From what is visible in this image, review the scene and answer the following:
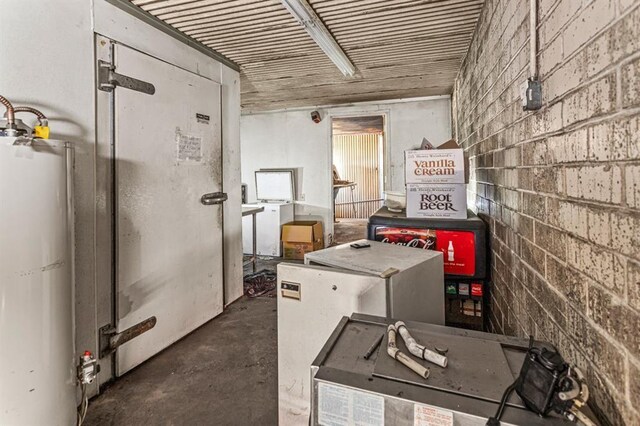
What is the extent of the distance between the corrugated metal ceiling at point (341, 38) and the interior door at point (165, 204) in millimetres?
414

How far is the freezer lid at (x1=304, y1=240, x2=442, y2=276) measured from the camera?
1.41 m

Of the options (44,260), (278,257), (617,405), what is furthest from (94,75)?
(278,257)

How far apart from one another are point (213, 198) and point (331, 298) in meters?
1.82

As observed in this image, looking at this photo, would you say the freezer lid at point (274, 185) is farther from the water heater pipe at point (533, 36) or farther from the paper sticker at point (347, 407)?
the paper sticker at point (347, 407)

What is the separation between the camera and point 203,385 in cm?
208

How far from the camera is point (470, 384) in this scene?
800 mm

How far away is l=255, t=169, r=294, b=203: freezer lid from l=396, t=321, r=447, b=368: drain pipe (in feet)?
15.5

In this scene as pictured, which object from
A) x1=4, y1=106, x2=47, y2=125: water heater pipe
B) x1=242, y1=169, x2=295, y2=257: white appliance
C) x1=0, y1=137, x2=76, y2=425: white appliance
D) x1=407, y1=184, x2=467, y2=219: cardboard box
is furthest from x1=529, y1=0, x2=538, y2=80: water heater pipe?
x1=242, y1=169, x2=295, y2=257: white appliance

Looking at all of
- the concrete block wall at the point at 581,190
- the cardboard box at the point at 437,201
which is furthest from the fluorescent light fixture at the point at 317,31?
the cardboard box at the point at 437,201

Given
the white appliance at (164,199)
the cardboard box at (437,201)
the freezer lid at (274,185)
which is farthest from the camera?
the freezer lid at (274,185)

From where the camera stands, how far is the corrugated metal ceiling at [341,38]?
2299 mm

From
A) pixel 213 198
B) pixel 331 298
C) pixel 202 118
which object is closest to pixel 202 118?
pixel 202 118

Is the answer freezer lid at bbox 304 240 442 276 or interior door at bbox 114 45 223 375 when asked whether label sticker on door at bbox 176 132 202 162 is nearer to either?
interior door at bbox 114 45 223 375

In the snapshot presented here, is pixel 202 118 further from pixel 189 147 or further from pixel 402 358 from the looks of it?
pixel 402 358
